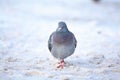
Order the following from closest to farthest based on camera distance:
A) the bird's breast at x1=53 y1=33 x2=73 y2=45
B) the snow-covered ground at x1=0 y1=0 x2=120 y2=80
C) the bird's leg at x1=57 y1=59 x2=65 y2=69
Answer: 1. the snow-covered ground at x1=0 y1=0 x2=120 y2=80
2. the bird's breast at x1=53 y1=33 x2=73 y2=45
3. the bird's leg at x1=57 y1=59 x2=65 y2=69

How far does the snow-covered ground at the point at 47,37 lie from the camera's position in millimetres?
7766

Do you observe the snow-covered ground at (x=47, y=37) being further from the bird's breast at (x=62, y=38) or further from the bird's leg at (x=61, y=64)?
the bird's breast at (x=62, y=38)

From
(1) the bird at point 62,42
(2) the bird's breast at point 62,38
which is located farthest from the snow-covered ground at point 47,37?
(2) the bird's breast at point 62,38

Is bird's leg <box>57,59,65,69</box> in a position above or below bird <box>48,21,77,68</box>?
below

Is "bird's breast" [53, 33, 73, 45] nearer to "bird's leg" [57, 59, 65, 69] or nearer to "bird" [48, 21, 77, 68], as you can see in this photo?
"bird" [48, 21, 77, 68]

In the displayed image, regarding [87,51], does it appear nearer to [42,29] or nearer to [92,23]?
[42,29]

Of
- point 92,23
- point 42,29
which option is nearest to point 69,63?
point 42,29

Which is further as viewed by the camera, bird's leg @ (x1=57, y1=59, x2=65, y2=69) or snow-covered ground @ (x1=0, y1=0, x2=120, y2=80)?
bird's leg @ (x1=57, y1=59, x2=65, y2=69)

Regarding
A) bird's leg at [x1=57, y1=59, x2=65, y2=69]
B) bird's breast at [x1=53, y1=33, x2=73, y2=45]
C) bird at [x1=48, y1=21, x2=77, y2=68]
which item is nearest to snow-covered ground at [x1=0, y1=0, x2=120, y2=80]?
bird's leg at [x1=57, y1=59, x2=65, y2=69]

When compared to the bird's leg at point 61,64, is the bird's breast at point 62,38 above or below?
above

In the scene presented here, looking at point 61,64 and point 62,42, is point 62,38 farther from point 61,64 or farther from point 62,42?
point 61,64

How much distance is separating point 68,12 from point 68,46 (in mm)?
8689

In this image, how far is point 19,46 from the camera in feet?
33.4

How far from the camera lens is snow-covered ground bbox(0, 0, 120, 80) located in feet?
25.5
